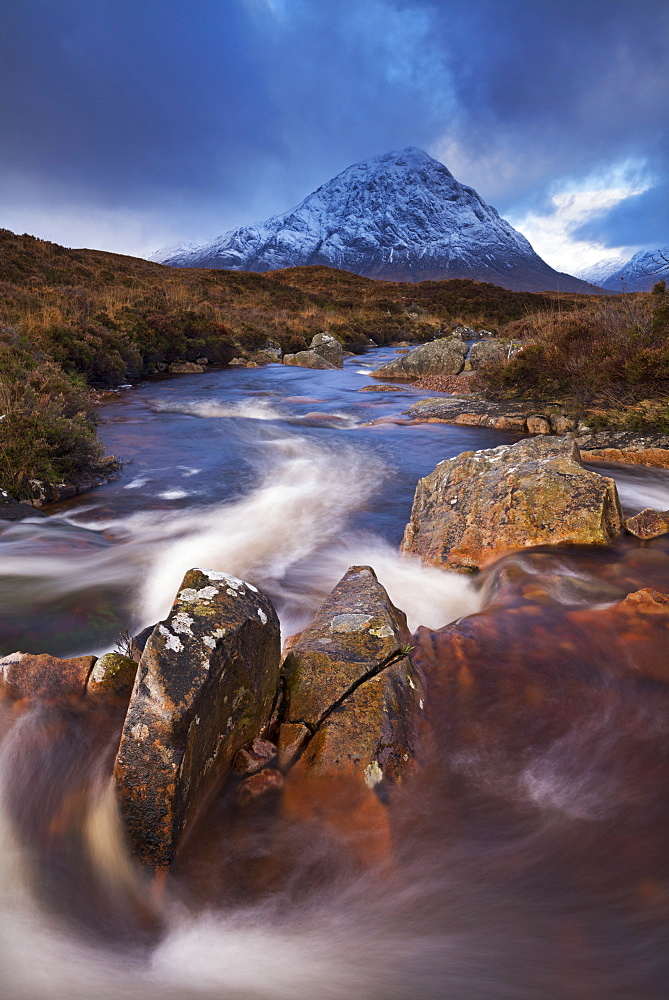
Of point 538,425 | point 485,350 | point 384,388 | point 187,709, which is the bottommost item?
point 187,709

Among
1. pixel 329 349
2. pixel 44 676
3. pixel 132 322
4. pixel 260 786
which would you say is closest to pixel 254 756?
pixel 260 786

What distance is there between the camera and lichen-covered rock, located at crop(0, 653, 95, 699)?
275 centimetres

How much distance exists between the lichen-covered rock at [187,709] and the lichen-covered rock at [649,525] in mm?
3899

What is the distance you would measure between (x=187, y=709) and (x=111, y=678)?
36.0 inches

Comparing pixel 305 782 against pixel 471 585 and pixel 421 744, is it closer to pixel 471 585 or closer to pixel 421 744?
pixel 421 744

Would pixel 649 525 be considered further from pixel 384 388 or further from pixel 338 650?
pixel 384 388

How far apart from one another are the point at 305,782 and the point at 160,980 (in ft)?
2.91

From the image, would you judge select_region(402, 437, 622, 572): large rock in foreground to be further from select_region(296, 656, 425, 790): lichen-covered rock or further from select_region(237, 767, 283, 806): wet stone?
select_region(237, 767, 283, 806): wet stone

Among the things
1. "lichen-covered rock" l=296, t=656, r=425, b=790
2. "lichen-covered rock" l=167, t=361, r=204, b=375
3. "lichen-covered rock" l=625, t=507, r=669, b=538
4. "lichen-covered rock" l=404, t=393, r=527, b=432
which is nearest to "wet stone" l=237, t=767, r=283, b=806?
"lichen-covered rock" l=296, t=656, r=425, b=790

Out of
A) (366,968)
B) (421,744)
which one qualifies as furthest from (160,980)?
(421,744)

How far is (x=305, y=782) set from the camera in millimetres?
2434

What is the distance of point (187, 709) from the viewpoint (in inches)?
83.1

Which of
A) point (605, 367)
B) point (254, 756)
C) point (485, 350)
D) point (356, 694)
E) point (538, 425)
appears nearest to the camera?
point (254, 756)

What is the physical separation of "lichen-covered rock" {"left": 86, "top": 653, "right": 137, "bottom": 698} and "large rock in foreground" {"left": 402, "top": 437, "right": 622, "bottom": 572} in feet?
10.1
